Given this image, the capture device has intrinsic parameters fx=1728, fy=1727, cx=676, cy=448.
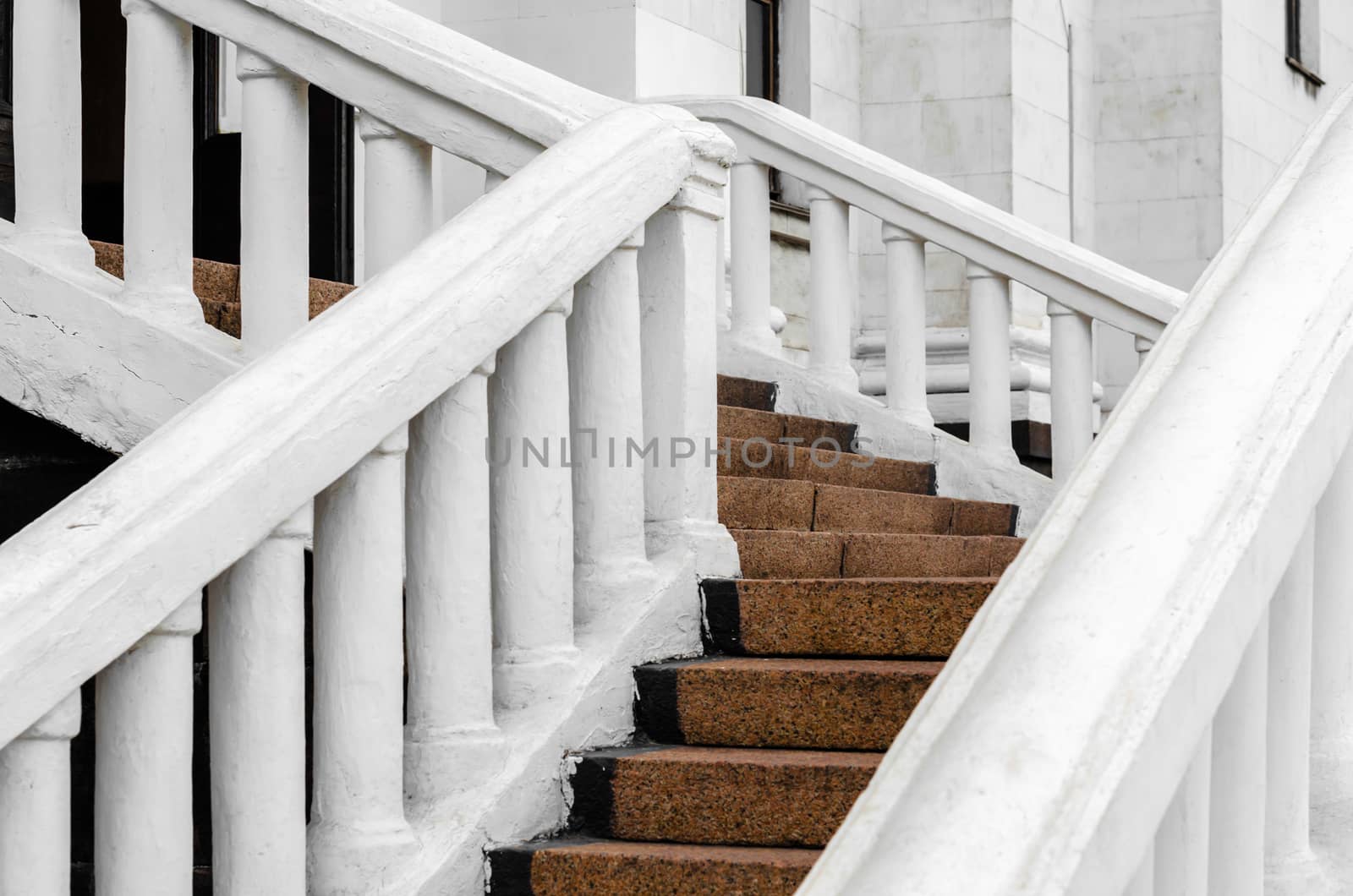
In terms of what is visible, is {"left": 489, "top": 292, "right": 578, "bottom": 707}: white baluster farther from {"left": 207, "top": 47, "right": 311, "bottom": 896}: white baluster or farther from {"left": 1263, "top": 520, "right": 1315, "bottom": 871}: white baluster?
{"left": 1263, "top": 520, "right": 1315, "bottom": 871}: white baluster

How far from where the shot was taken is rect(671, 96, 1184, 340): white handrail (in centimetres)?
547

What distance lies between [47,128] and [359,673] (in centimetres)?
161

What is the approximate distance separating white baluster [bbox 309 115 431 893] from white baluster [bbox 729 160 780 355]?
3.19 metres

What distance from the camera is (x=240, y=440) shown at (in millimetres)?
2404

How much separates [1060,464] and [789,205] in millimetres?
3111

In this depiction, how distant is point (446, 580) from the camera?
113 inches

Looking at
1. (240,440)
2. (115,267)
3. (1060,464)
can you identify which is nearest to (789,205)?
(1060,464)

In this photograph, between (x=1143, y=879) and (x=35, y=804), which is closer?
(x=1143, y=879)

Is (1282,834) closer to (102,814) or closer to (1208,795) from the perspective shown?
(1208,795)

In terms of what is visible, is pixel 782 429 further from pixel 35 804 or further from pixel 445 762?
pixel 35 804

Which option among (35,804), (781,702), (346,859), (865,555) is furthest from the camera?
(865,555)

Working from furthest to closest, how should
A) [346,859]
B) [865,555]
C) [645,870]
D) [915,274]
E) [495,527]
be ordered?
[915,274], [865,555], [495,527], [645,870], [346,859]

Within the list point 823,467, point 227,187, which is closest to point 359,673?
point 823,467

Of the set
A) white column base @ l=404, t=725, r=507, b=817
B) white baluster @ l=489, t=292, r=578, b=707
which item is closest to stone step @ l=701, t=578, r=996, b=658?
white baluster @ l=489, t=292, r=578, b=707
